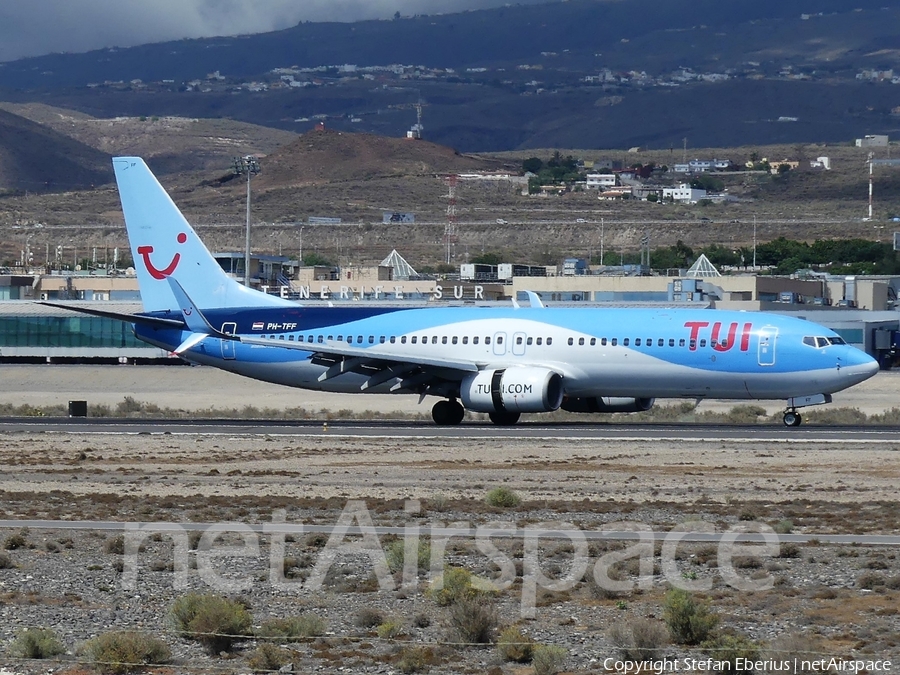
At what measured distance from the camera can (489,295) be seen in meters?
112

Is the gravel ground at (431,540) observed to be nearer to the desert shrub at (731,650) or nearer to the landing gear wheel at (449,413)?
the desert shrub at (731,650)

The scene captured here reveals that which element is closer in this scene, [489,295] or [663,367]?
[663,367]

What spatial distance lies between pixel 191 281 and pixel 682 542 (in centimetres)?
3553

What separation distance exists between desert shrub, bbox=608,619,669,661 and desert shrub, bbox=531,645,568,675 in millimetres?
775

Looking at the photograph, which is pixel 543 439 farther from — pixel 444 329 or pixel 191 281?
pixel 191 281

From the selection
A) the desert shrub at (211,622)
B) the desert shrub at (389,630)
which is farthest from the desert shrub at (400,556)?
the desert shrub at (211,622)

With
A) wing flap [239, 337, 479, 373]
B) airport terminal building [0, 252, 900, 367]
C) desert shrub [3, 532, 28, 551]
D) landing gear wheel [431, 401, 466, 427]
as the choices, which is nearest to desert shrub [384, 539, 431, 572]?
desert shrub [3, 532, 28, 551]

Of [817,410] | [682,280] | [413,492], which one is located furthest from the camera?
[682,280]

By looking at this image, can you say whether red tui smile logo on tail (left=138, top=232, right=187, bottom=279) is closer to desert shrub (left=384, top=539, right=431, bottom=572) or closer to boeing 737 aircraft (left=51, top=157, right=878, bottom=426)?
boeing 737 aircraft (left=51, top=157, right=878, bottom=426)

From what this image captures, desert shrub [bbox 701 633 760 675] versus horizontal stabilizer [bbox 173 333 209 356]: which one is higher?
horizontal stabilizer [bbox 173 333 209 356]

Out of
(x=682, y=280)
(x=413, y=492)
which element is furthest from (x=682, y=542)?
(x=682, y=280)

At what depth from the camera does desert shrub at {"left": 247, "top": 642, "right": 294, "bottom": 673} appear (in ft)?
53.2

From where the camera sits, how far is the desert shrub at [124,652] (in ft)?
52.6

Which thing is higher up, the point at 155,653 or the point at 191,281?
the point at 191,281
